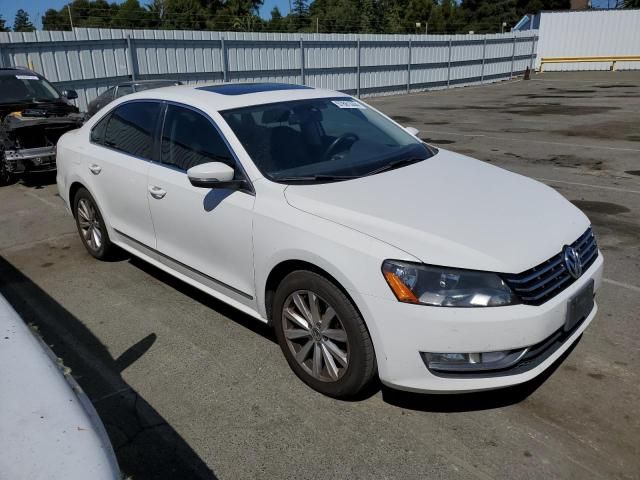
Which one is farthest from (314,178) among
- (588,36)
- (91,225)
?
(588,36)

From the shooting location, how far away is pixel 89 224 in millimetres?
5195

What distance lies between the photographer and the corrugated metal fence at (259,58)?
14.1 metres

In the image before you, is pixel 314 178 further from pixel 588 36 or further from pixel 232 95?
pixel 588 36

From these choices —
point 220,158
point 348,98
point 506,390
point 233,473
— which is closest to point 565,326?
point 506,390

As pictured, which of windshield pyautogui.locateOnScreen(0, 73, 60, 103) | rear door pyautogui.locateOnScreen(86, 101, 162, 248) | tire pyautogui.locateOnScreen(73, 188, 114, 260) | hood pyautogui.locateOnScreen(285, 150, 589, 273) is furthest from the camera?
windshield pyautogui.locateOnScreen(0, 73, 60, 103)

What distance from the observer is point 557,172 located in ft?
28.2

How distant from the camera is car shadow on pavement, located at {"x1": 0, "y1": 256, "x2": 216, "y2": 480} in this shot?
2621 mm

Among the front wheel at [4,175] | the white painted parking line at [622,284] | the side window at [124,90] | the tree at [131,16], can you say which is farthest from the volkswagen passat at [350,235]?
the tree at [131,16]

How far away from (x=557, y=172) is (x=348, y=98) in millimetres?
5372

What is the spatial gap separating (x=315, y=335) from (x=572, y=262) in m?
1.42

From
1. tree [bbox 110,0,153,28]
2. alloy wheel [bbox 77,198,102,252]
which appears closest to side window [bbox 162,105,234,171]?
alloy wheel [bbox 77,198,102,252]

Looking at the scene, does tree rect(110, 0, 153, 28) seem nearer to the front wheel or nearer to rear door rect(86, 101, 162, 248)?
the front wheel

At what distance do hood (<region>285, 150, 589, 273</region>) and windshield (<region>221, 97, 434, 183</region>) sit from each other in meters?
0.18

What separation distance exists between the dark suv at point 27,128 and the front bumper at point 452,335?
23.7 feet
